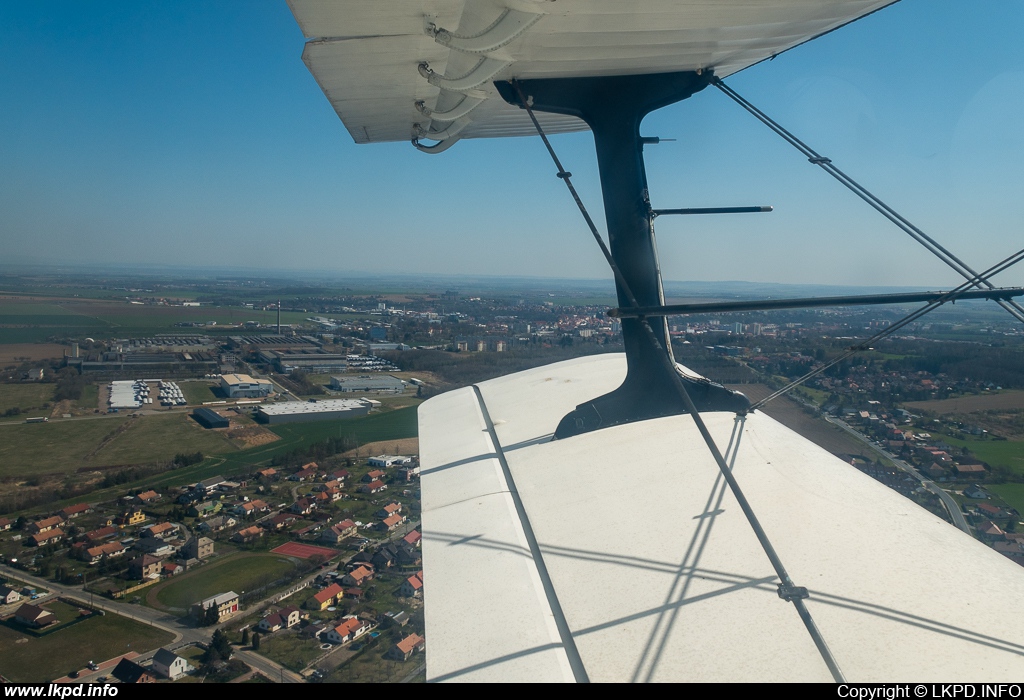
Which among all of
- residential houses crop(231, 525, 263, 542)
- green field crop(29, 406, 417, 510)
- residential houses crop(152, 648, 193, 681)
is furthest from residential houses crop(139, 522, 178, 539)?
residential houses crop(152, 648, 193, 681)

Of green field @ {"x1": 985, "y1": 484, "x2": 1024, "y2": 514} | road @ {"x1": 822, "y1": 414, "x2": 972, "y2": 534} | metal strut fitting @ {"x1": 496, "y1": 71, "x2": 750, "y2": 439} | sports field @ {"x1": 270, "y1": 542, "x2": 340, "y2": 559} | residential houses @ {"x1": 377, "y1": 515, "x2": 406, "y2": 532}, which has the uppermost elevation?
metal strut fitting @ {"x1": 496, "y1": 71, "x2": 750, "y2": 439}

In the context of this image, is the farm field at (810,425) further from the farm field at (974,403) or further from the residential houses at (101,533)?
the residential houses at (101,533)

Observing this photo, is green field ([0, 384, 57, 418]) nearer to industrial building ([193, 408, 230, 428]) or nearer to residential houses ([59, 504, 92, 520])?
industrial building ([193, 408, 230, 428])

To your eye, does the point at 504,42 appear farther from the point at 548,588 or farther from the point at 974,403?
the point at 974,403

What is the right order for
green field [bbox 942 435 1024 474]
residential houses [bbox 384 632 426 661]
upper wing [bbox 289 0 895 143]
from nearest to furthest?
upper wing [bbox 289 0 895 143]
residential houses [bbox 384 632 426 661]
green field [bbox 942 435 1024 474]

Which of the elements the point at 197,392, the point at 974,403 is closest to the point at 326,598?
the point at 974,403

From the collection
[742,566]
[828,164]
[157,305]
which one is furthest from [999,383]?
[157,305]

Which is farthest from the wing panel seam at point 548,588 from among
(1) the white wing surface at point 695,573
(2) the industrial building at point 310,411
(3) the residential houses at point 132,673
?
(2) the industrial building at point 310,411
